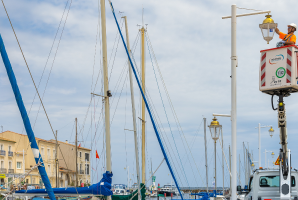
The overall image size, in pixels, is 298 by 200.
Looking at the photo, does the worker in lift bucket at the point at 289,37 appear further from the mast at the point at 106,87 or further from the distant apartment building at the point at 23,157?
the distant apartment building at the point at 23,157

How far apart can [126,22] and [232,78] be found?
12.8 meters

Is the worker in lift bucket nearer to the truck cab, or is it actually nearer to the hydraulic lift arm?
the hydraulic lift arm

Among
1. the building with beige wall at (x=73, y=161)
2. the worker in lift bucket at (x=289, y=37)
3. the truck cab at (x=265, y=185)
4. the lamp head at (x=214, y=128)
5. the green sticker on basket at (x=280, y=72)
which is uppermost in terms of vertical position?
the worker in lift bucket at (x=289, y=37)

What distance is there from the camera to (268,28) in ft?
33.2

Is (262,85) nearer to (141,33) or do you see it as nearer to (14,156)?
(141,33)

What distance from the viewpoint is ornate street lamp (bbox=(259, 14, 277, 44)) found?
33.2 feet

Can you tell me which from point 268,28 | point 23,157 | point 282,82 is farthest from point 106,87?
point 23,157

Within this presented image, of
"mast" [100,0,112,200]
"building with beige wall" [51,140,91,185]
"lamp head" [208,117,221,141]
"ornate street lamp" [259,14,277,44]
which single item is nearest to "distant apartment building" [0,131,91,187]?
"building with beige wall" [51,140,91,185]

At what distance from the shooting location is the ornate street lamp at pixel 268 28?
33.2 feet

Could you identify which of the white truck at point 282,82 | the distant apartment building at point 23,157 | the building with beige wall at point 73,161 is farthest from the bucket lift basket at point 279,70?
the building with beige wall at point 73,161

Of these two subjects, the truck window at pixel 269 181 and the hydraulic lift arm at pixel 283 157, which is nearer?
the hydraulic lift arm at pixel 283 157

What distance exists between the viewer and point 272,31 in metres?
10.1

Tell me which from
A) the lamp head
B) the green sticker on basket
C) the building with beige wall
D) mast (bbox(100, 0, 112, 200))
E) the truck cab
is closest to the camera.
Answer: the green sticker on basket

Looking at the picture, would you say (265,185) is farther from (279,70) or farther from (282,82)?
(279,70)
